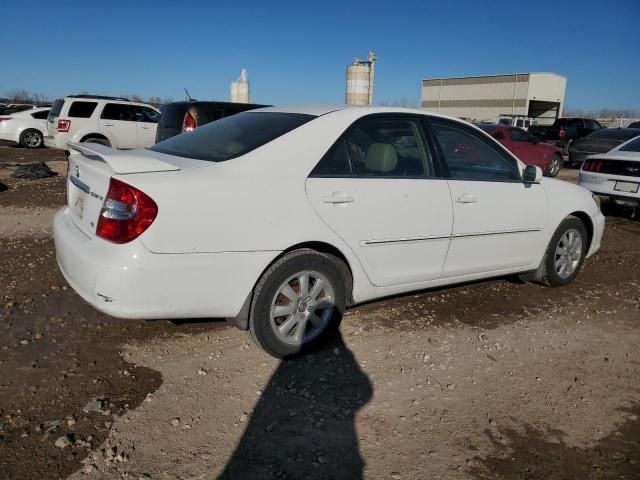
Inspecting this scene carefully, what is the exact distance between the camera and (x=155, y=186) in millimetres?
2771

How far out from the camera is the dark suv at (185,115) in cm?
935

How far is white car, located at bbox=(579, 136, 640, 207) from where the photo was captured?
7.85 m

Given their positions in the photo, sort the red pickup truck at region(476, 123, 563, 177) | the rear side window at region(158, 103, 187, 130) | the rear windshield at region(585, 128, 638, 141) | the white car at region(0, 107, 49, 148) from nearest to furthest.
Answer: the rear side window at region(158, 103, 187, 130)
the rear windshield at region(585, 128, 638, 141)
the red pickup truck at region(476, 123, 563, 177)
the white car at region(0, 107, 49, 148)

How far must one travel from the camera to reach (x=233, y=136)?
11.7 ft

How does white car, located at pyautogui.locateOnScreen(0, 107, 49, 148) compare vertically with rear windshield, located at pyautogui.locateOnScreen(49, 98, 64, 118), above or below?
below

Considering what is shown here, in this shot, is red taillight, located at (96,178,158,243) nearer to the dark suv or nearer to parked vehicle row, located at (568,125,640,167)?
the dark suv

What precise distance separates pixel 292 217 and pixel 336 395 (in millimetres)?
1078

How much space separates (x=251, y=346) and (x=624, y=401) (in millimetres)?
2352

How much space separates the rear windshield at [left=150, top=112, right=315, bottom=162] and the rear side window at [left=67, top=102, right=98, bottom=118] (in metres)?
11.7

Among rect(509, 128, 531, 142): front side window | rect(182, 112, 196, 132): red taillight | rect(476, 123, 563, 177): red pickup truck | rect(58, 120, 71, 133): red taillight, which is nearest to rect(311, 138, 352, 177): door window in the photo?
rect(182, 112, 196, 132): red taillight

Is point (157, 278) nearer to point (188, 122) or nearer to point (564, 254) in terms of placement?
point (564, 254)

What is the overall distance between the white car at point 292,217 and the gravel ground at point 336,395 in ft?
1.26

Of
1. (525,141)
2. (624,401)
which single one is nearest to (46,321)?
(624,401)

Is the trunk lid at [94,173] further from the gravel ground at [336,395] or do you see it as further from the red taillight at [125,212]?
the gravel ground at [336,395]
